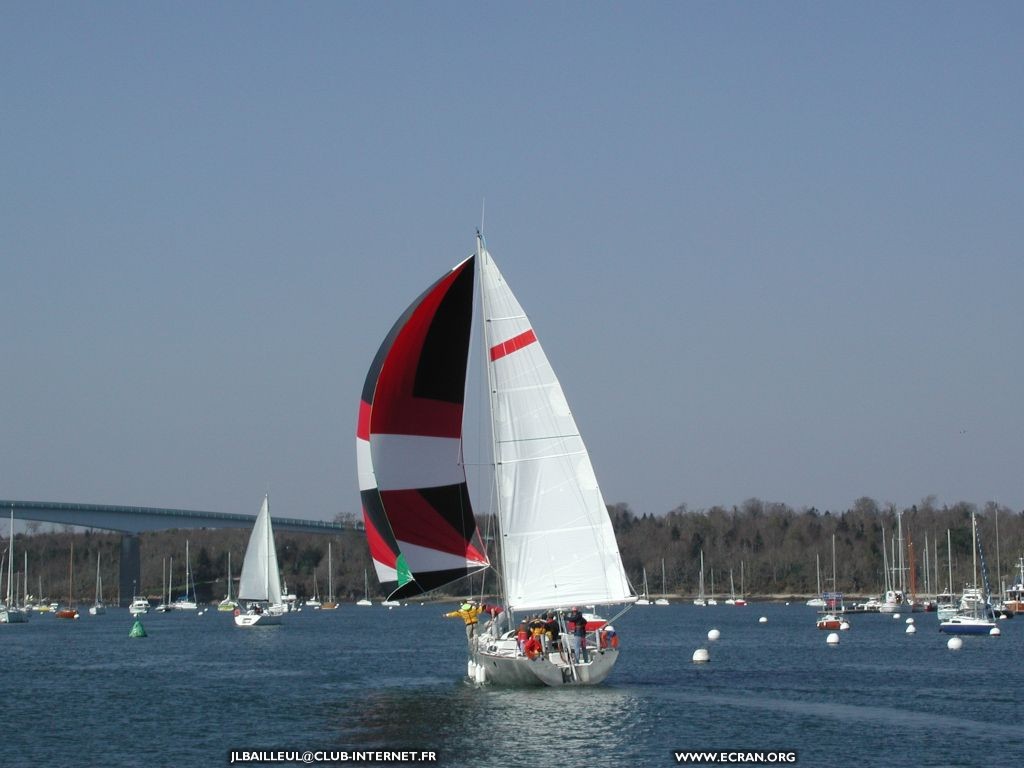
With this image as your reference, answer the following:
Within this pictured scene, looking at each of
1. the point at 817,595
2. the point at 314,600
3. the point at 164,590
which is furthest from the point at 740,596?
the point at 164,590

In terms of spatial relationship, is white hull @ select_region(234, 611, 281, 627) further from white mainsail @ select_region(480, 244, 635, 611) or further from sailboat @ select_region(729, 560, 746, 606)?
white mainsail @ select_region(480, 244, 635, 611)

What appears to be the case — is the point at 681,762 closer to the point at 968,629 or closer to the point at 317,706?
the point at 317,706

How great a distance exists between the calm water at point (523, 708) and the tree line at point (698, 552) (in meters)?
81.1

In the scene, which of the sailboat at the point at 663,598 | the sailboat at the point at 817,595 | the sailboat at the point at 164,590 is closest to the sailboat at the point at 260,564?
the sailboat at the point at 164,590

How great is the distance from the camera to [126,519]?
12744cm

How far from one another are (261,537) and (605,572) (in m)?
62.0

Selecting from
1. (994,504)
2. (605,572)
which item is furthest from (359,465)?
(994,504)

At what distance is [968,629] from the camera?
63062mm

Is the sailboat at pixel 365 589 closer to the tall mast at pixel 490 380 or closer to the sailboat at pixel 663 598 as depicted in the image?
the sailboat at pixel 663 598

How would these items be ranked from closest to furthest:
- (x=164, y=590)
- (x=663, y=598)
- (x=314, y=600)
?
(x=663, y=598), (x=314, y=600), (x=164, y=590)

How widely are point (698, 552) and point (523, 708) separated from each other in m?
123

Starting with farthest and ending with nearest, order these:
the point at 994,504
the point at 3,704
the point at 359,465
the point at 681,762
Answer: the point at 994,504 < the point at 3,704 < the point at 359,465 < the point at 681,762

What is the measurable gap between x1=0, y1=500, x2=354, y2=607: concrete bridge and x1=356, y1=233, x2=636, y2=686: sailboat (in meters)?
95.9

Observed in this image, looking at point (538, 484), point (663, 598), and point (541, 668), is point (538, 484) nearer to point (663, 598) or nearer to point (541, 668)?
point (541, 668)
